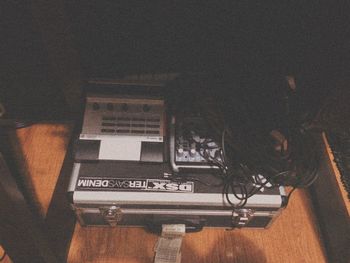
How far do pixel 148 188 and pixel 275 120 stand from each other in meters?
0.34

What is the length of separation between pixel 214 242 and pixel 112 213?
275 mm

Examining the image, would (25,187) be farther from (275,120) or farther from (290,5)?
(290,5)

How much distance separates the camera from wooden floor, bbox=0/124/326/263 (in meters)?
0.89

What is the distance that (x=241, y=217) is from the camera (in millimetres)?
839

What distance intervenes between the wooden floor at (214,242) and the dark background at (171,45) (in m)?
0.27

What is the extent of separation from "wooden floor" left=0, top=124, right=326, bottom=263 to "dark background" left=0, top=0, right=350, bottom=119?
0.27 m

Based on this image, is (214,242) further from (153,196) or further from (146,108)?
(146,108)

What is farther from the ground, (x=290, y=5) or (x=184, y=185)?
(x=290, y=5)

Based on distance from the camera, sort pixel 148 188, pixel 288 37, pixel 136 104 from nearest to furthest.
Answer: pixel 148 188 → pixel 136 104 → pixel 288 37

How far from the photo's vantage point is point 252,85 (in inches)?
36.8

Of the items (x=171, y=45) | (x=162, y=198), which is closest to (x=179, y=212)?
(x=162, y=198)

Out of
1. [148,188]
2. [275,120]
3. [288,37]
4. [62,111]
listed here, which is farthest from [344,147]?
[62,111]

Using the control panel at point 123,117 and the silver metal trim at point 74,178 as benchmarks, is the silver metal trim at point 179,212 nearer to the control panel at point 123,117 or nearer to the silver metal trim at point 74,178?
the silver metal trim at point 74,178

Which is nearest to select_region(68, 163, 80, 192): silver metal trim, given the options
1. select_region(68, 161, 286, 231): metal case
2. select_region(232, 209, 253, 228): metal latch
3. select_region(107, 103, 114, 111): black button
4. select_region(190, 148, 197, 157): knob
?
select_region(68, 161, 286, 231): metal case
